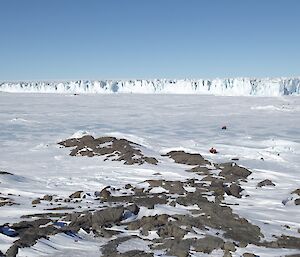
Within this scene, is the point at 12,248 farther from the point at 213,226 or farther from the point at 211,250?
the point at 213,226

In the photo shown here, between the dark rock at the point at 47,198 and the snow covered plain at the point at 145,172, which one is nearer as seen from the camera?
the snow covered plain at the point at 145,172

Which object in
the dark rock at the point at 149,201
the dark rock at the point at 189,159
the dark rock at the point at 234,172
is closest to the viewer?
the dark rock at the point at 149,201

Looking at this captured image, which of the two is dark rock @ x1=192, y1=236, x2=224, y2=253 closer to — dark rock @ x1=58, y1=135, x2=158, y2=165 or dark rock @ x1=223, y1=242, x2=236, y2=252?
dark rock @ x1=223, y1=242, x2=236, y2=252

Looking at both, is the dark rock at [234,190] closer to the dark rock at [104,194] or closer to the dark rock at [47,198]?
the dark rock at [104,194]

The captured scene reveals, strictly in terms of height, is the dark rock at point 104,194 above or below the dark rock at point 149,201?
below

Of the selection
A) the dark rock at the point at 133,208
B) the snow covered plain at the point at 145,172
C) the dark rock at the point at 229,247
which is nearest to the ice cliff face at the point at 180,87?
the snow covered plain at the point at 145,172

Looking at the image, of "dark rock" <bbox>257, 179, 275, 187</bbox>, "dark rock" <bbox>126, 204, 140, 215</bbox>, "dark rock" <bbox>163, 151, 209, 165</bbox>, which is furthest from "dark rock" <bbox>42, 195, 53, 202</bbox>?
"dark rock" <bbox>163, 151, 209, 165</bbox>

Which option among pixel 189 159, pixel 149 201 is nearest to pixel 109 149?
pixel 189 159

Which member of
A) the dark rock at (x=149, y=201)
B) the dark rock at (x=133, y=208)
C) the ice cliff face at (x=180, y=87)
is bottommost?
the dark rock at (x=149, y=201)

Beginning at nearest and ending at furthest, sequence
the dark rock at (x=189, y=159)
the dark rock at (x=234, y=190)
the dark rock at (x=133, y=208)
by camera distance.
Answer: the dark rock at (x=133, y=208), the dark rock at (x=234, y=190), the dark rock at (x=189, y=159)
